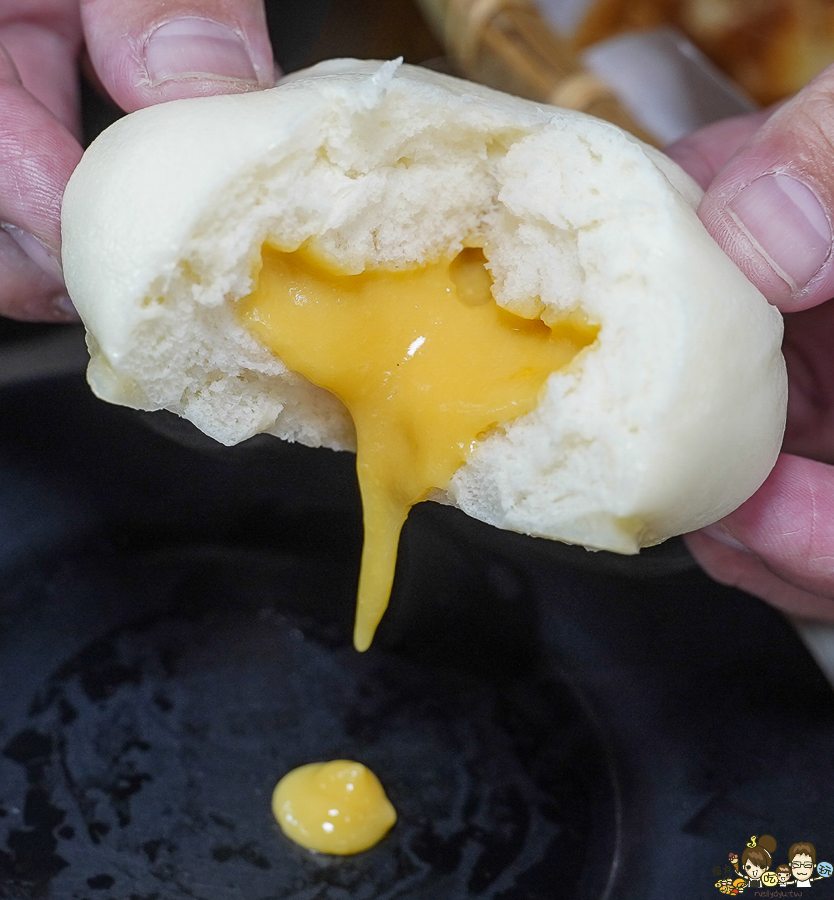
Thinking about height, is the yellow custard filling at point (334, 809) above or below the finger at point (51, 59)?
below

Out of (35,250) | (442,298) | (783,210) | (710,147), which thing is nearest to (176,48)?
(35,250)

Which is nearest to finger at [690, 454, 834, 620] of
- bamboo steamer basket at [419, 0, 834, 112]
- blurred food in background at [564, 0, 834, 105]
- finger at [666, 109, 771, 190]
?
finger at [666, 109, 771, 190]

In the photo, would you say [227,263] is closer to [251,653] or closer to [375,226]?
[375,226]

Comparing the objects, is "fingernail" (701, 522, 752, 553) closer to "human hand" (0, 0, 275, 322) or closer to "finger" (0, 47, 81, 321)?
"human hand" (0, 0, 275, 322)

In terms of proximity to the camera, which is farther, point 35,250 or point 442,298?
point 35,250

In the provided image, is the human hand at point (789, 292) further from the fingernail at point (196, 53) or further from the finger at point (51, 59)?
the finger at point (51, 59)

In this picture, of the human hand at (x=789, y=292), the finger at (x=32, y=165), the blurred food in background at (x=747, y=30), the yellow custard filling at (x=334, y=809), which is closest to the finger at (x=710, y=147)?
the human hand at (x=789, y=292)

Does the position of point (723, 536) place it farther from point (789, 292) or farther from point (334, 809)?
point (334, 809)
